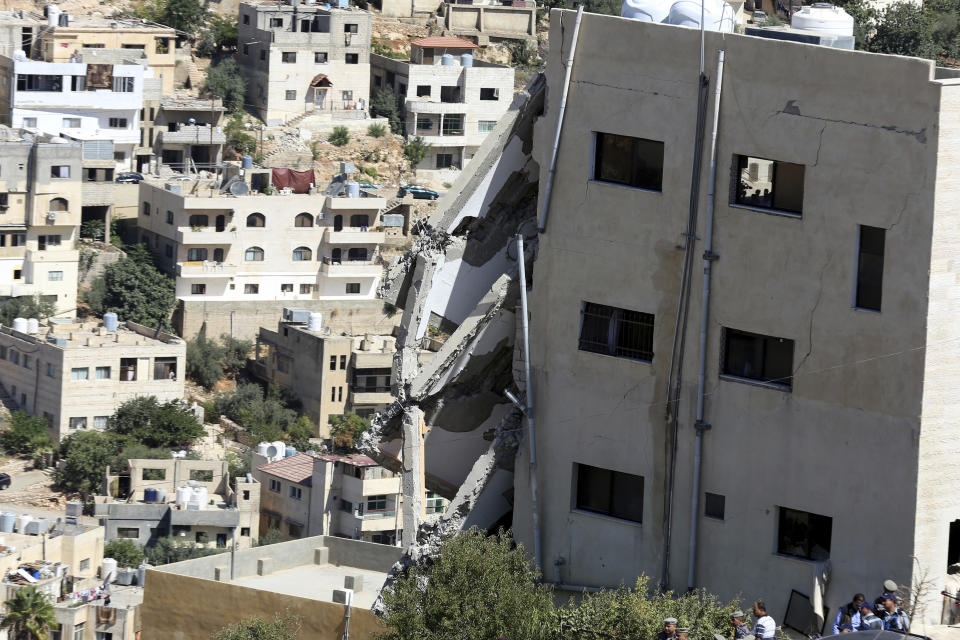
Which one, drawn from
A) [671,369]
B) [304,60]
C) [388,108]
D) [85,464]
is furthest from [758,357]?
[304,60]

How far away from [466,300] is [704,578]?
411 cm

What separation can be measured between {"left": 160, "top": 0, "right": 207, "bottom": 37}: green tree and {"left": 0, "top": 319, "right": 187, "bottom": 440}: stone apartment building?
27.7 m

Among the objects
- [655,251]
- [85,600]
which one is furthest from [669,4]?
[85,600]

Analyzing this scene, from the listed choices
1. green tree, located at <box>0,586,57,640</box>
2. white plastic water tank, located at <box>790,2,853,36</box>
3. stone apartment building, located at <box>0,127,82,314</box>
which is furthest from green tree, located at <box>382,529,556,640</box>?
stone apartment building, located at <box>0,127,82,314</box>

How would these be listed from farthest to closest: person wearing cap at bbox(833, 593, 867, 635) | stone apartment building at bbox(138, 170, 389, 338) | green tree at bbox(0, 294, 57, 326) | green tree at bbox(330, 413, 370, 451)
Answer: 1. stone apartment building at bbox(138, 170, 389, 338)
2. green tree at bbox(0, 294, 57, 326)
3. green tree at bbox(330, 413, 370, 451)
4. person wearing cap at bbox(833, 593, 867, 635)

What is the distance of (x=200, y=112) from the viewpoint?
87.7m

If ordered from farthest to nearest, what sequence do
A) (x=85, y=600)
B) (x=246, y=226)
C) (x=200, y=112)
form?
(x=200, y=112), (x=246, y=226), (x=85, y=600)

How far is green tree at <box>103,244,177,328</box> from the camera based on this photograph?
74.9 metres

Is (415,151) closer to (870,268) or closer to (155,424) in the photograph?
(155,424)

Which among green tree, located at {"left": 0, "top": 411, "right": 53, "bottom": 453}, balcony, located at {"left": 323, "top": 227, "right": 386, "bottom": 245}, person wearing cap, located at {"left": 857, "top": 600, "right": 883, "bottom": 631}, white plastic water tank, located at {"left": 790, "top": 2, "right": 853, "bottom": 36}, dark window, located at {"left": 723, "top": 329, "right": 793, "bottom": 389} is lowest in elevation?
green tree, located at {"left": 0, "top": 411, "right": 53, "bottom": 453}

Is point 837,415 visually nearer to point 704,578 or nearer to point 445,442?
point 704,578

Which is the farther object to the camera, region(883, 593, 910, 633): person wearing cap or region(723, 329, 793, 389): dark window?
region(723, 329, 793, 389): dark window

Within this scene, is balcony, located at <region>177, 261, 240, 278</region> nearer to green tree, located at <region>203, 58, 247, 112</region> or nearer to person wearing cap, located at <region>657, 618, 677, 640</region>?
green tree, located at <region>203, 58, 247, 112</region>

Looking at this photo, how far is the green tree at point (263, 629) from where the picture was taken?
67.3 feet
